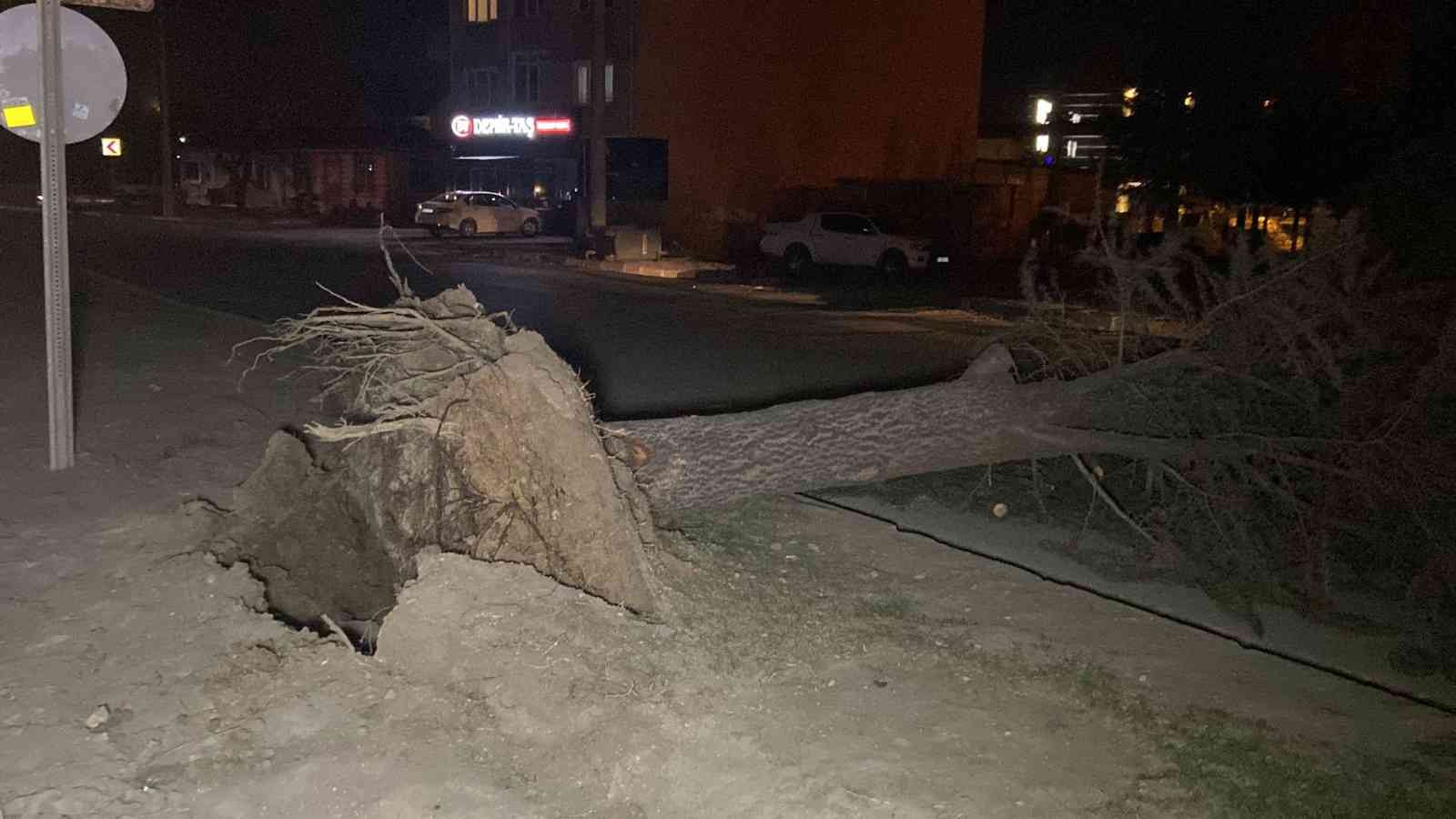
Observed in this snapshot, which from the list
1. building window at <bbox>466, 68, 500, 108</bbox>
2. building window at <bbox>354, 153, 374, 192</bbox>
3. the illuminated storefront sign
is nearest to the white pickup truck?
the illuminated storefront sign

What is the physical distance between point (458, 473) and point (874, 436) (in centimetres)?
248

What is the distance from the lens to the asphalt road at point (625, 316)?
39.7 feet

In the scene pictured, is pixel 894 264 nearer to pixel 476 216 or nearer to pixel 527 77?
pixel 476 216

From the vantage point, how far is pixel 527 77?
42750mm

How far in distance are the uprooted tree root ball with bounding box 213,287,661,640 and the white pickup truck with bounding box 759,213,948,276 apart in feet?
68.6

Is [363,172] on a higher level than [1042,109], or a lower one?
lower

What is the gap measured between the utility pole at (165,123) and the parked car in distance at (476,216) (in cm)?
952

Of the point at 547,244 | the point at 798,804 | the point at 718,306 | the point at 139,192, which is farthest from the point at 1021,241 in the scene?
the point at 139,192

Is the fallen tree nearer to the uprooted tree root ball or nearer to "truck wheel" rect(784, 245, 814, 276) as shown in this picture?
the uprooted tree root ball

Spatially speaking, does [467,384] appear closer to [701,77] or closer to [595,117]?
[595,117]

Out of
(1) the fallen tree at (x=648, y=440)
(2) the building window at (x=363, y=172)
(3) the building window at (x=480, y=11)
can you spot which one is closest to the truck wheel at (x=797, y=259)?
(1) the fallen tree at (x=648, y=440)

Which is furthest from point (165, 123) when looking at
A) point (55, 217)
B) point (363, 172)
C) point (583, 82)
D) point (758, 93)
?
point (55, 217)

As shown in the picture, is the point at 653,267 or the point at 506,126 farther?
the point at 506,126

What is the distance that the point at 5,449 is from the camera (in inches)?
316
